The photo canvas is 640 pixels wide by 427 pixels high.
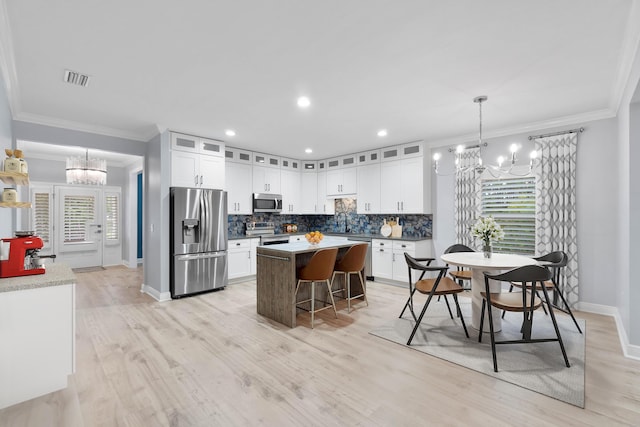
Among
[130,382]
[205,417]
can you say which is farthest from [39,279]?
[205,417]

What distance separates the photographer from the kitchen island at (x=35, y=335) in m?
2.11

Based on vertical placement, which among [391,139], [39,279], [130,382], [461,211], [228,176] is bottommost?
[130,382]

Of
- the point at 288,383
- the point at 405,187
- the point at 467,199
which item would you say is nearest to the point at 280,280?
the point at 288,383

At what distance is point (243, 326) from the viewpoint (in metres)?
3.62

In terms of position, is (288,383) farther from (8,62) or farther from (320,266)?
(8,62)

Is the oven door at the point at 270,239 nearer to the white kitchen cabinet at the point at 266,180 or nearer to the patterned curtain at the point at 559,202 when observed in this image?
the white kitchen cabinet at the point at 266,180

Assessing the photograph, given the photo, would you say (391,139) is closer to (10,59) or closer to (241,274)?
(241,274)

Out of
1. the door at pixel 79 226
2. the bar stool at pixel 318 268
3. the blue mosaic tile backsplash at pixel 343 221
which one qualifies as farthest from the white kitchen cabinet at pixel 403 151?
the door at pixel 79 226

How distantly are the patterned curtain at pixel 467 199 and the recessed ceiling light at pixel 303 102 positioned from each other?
299 centimetres

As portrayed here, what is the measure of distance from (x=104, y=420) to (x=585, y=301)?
5460 millimetres

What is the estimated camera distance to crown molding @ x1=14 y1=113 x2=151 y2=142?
401 centimetres

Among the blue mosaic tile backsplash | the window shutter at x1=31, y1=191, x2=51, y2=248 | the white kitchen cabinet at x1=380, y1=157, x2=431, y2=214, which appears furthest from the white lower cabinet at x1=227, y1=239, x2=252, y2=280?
the window shutter at x1=31, y1=191, x2=51, y2=248

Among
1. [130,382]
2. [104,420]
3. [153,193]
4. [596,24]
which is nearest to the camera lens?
[104,420]

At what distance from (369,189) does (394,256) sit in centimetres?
149
